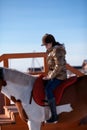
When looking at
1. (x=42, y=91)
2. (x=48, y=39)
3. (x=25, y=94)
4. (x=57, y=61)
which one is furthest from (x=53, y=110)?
(x=48, y=39)

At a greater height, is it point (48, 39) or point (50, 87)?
point (48, 39)

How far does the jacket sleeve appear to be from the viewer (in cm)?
565

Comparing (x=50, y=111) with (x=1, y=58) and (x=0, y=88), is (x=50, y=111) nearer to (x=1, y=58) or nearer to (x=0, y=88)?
(x=0, y=88)

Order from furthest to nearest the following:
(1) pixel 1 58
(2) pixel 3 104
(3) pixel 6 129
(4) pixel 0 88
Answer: (2) pixel 3 104 < (1) pixel 1 58 < (3) pixel 6 129 < (4) pixel 0 88

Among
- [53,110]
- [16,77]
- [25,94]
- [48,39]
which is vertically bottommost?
[53,110]

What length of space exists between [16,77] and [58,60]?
28.6 inches

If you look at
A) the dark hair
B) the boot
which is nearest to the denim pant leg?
the boot

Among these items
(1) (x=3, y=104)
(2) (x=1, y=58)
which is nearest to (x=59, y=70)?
(2) (x=1, y=58)

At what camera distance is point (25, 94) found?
19.1 feet

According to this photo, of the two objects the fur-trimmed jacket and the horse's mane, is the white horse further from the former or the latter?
the fur-trimmed jacket

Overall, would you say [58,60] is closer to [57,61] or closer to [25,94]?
[57,61]

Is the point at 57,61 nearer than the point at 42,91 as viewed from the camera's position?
Yes

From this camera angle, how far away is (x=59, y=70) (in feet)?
18.7

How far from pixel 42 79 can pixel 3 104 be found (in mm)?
3457
